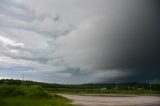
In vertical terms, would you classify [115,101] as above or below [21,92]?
below

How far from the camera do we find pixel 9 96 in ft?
133

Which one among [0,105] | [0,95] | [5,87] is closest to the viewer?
[0,105]

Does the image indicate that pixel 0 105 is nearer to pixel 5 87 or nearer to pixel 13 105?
pixel 13 105

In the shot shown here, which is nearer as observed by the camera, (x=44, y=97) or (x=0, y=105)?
(x=0, y=105)

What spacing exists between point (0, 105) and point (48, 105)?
5122mm

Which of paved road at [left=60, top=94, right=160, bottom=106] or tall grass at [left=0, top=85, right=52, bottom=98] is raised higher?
tall grass at [left=0, top=85, right=52, bottom=98]

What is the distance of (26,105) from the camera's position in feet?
98.1

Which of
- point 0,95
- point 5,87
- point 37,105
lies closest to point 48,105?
point 37,105

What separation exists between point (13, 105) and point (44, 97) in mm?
14884

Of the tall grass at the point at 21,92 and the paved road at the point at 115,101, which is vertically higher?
the tall grass at the point at 21,92

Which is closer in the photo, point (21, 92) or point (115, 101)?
point (21, 92)

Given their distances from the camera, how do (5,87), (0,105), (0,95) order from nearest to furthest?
(0,105)
(0,95)
(5,87)

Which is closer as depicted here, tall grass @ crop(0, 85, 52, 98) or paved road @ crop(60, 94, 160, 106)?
paved road @ crop(60, 94, 160, 106)

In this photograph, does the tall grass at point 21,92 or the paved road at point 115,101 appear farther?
the tall grass at point 21,92
